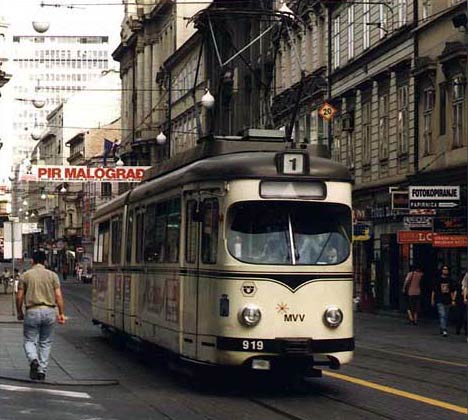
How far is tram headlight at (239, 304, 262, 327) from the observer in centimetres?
1502

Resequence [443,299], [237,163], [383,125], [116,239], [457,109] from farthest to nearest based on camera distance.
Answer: [383,125] < [457,109] < [443,299] < [116,239] < [237,163]

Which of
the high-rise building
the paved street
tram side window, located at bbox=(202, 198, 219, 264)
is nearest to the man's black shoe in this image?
the paved street

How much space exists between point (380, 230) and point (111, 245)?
20925 millimetres

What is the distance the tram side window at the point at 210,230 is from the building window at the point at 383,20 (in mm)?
27527

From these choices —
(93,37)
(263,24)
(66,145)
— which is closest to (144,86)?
(263,24)

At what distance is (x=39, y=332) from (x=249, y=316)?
3.27 metres

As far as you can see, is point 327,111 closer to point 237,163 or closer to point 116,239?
point 116,239

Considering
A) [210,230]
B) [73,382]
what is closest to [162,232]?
[210,230]

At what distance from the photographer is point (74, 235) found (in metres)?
132

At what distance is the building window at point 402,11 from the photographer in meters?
40.3

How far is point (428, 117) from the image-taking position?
3859 centimetres

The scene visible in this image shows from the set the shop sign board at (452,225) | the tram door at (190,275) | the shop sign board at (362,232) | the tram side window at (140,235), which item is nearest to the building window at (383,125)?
the shop sign board at (362,232)

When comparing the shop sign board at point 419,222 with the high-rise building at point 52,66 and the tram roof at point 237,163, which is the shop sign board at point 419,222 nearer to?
the tram roof at point 237,163

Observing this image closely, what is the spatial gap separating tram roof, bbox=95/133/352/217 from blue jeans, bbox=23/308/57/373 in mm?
2500
